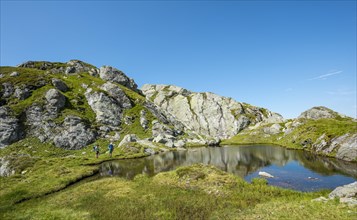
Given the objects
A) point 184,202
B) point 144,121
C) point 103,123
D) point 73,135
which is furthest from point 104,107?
point 184,202

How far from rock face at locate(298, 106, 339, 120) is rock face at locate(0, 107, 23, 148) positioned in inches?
6993

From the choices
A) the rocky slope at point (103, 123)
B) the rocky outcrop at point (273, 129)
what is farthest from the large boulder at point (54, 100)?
the rocky outcrop at point (273, 129)

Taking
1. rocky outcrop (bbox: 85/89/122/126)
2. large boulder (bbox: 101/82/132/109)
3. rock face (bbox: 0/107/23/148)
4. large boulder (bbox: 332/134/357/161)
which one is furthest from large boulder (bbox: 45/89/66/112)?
large boulder (bbox: 332/134/357/161)

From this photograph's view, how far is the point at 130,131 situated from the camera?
132 meters

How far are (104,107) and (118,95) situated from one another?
21238 mm

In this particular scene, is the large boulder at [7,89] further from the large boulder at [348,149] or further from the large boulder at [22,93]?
the large boulder at [348,149]

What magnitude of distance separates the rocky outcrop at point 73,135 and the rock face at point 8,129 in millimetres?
15749

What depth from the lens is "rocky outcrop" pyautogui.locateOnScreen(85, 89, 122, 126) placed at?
137000mm

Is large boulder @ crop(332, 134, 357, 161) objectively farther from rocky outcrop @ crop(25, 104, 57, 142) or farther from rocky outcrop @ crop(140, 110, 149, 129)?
rocky outcrop @ crop(25, 104, 57, 142)

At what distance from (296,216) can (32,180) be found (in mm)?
47105

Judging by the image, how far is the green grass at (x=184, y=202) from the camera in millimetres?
24562

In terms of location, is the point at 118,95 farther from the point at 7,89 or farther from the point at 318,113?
the point at 318,113

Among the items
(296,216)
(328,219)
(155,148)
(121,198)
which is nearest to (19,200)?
(121,198)

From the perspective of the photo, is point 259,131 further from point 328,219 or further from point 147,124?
point 328,219
